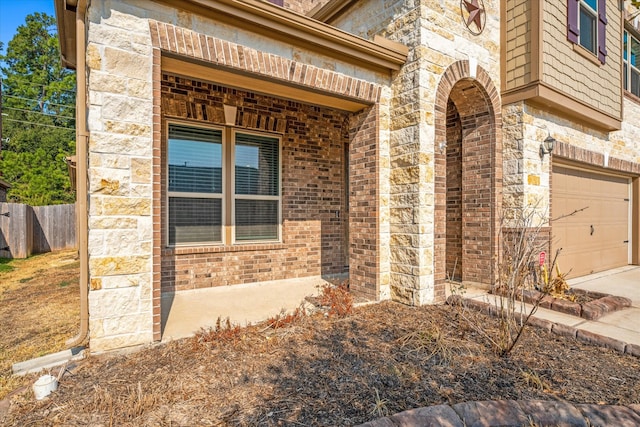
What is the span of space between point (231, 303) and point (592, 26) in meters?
8.14

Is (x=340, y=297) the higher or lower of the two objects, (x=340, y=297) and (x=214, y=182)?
the lower

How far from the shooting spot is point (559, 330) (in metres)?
3.62

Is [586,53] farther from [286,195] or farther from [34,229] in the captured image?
[34,229]

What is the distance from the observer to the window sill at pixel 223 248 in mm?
5121

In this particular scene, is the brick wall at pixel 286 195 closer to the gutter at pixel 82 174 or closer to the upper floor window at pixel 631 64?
the gutter at pixel 82 174

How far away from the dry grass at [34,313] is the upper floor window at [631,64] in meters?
11.8

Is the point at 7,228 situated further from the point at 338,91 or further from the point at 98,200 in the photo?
the point at 338,91

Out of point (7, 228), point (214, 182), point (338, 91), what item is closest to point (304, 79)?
point (338, 91)

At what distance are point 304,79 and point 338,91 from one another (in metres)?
0.51

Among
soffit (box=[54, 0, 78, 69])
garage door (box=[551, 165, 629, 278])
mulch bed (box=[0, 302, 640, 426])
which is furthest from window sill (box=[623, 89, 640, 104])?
soffit (box=[54, 0, 78, 69])

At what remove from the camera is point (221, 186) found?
5.59 meters

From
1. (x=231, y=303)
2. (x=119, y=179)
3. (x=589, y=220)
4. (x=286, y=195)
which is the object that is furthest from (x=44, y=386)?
(x=589, y=220)

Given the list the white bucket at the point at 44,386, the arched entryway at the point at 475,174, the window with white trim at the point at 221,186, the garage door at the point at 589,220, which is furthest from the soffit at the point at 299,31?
the garage door at the point at 589,220

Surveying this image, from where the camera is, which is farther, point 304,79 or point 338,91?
point 338,91
